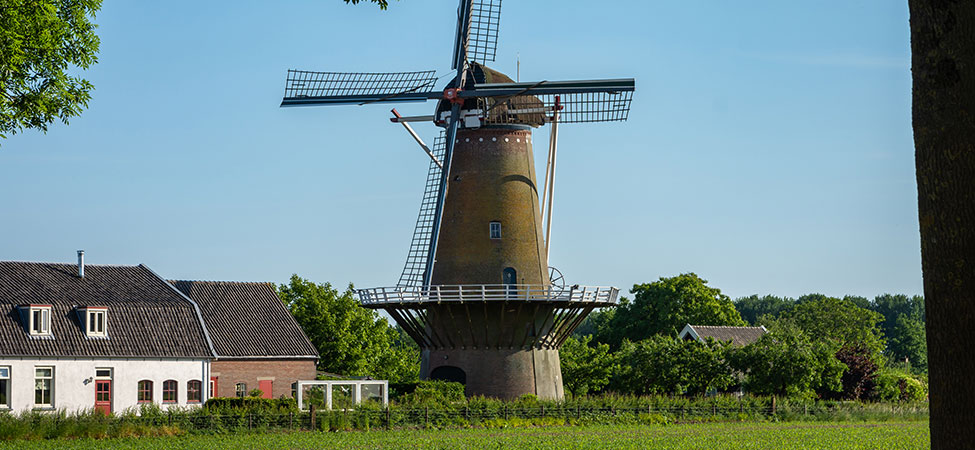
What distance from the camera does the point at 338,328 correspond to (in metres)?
53.2

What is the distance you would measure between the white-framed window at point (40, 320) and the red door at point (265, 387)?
787cm

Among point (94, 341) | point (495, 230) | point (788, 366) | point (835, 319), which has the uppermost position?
point (495, 230)

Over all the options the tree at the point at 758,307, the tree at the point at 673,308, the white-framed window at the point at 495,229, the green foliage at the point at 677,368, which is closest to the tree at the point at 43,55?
the white-framed window at the point at 495,229

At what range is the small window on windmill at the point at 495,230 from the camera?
118 feet

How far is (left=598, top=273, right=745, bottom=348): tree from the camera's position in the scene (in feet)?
212

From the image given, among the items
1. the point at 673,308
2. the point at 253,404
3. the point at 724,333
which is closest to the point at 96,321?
the point at 253,404

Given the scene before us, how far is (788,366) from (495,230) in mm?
12267

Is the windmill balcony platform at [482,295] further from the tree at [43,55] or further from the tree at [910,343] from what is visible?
the tree at [910,343]

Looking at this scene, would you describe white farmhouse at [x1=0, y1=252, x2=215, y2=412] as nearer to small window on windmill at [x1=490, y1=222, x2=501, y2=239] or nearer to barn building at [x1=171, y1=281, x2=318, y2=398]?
barn building at [x1=171, y1=281, x2=318, y2=398]

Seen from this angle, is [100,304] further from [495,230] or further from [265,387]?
[495,230]

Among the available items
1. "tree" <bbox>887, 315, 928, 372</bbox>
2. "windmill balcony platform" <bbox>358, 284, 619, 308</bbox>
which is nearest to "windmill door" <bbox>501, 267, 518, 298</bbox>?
"windmill balcony platform" <bbox>358, 284, 619, 308</bbox>

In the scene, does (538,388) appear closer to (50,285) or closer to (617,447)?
(617,447)

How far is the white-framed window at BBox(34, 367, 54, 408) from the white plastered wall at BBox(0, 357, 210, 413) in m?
0.11

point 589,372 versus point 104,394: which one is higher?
point 589,372
